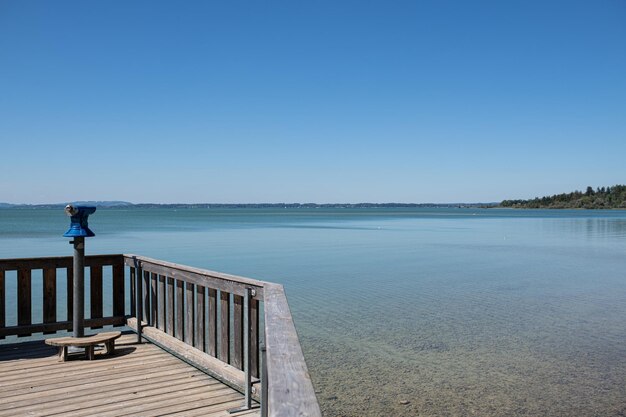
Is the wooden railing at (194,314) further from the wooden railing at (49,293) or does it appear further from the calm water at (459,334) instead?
the calm water at (459,334)

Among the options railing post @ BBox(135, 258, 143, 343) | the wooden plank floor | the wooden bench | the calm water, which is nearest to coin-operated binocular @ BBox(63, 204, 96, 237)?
railing post @ BBox(135, 258, 143, 343)

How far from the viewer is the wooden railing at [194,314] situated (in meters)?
2.79

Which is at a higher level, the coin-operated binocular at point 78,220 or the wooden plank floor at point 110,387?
the coin-operated binocular at point 78,220

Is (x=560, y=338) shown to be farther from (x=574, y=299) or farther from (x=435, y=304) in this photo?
(x=574, y=299)

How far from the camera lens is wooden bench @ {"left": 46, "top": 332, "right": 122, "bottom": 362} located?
5.22 m

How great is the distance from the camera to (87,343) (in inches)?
206

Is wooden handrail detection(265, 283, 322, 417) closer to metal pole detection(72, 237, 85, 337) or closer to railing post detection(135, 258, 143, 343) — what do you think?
metal pole detection(72, 237, 85, 337)

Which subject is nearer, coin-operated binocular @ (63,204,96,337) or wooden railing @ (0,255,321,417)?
wooden railing @ (0,255,321,417)

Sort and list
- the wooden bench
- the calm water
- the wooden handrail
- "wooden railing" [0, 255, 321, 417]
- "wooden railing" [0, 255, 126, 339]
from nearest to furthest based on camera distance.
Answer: the wooden handrail, "wooden railing" [0, 255, 321, 417], the wooden bench, "wooden railing" [0, 255, 126, 339], the calm water

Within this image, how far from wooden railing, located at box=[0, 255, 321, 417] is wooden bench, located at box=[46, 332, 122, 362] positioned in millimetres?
421

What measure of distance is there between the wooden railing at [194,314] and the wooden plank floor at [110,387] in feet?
0.57

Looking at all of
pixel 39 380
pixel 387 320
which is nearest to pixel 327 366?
pixel 387 320

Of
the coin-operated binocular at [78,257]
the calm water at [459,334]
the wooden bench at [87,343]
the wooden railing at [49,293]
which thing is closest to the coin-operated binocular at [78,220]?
the coin-operated binocular at [78,257]

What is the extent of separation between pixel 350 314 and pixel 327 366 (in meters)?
3.57
